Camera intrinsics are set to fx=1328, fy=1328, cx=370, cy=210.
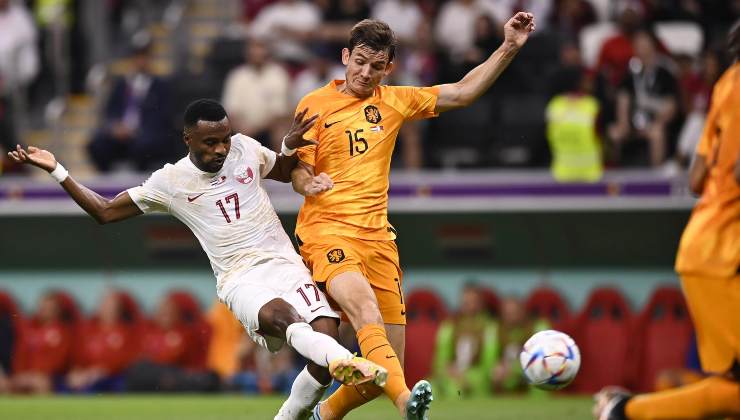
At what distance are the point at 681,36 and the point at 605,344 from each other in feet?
13.9

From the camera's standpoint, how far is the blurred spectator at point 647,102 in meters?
16.4

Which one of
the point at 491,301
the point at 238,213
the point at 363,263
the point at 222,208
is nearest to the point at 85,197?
the point at 222,208

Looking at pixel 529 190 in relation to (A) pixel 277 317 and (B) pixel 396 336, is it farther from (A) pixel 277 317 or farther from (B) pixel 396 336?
(A) pixel 277 317

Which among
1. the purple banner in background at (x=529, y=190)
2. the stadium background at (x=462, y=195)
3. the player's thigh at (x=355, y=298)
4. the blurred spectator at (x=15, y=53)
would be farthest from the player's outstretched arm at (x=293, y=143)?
the blurred spectator at (x=15, y=53)

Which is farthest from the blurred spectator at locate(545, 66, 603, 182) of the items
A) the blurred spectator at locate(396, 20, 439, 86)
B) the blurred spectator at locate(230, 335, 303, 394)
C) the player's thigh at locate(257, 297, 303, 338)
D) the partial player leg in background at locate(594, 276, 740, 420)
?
the partial player leg in background at locate(594, 276, 740, 420)

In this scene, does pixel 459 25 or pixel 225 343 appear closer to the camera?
pixel 459 25

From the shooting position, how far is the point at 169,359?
18.7 meters

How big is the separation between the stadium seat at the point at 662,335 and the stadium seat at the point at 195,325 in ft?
19.5

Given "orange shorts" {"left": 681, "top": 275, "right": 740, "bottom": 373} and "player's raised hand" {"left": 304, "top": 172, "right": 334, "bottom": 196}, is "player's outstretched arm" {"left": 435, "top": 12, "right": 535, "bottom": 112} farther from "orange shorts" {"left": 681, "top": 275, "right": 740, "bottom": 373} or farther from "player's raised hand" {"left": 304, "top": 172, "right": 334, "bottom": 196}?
"orange shorts" {"left": 681, "top": 275, "right": 740, "bottom": 373}

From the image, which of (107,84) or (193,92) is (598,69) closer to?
(193,92)

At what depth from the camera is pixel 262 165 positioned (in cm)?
930

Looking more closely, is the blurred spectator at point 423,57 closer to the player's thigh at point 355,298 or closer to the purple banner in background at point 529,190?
the purple banner in background at point 529,190

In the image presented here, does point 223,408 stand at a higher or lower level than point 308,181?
lower

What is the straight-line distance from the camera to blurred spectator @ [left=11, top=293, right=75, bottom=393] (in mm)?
19406
